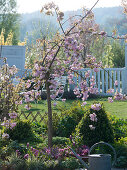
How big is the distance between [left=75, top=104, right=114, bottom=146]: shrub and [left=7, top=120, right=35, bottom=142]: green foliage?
109 cm

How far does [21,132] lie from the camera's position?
17.0ft

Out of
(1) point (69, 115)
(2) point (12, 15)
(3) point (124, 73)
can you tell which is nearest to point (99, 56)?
(3) point (124, 73)

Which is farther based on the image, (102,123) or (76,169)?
(102,123)

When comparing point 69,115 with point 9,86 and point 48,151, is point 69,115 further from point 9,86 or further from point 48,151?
point 48,151

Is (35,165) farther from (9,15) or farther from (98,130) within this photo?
(9,15)

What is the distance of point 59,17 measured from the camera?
402 cm

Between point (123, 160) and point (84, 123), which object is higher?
point (84, 123)

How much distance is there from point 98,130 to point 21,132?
1.38m

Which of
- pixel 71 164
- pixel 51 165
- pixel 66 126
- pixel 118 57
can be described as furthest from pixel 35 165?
pixel 118 57

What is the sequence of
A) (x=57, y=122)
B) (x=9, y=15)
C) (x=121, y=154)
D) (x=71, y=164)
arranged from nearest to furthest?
(x=71, y=164) → (x=121, y=154) → (x=57, y=122) → (x=9, y=15)

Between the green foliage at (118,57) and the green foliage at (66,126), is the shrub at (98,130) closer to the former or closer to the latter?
the green foliage at (66,126)

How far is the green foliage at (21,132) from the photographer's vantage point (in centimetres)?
513

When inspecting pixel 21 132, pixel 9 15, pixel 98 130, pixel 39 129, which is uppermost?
pixel 9 15

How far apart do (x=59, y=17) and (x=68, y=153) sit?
170 cm
